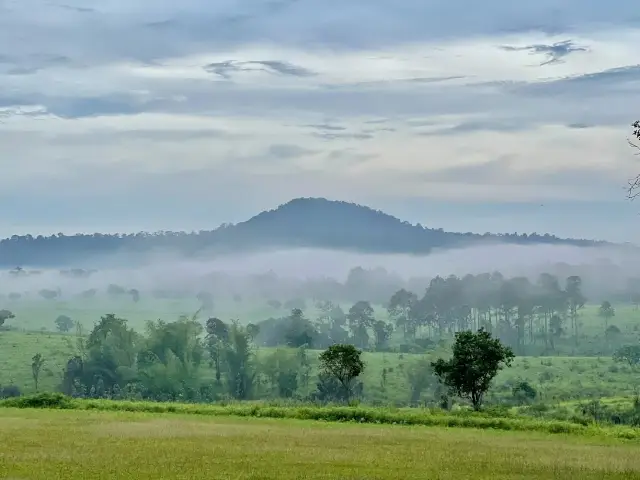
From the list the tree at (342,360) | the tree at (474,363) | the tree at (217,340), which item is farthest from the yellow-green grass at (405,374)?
the tree at (474,363)

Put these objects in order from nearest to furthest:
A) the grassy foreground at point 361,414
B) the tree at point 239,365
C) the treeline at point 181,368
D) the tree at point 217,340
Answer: the grassy foreground at point 361,414, the treeline at point 181,368, the tree at point 239,365, the tree at point 217,340

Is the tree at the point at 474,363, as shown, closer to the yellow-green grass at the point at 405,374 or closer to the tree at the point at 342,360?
the tree at the point at 342,360

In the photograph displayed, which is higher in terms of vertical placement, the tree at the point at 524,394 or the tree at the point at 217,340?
the tree at the point at 217,340

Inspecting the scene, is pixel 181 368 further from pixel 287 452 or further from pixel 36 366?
pixel 287 452

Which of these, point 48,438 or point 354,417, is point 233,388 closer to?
point 354,417

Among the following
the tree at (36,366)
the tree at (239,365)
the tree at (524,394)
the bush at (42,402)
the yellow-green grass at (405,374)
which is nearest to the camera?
the bush at (42,402)

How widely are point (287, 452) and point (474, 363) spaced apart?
3058 cm

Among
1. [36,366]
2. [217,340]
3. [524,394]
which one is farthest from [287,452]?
[217,340]

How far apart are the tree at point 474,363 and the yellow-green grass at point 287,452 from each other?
15.1 metres

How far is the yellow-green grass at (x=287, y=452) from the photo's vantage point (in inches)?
1203

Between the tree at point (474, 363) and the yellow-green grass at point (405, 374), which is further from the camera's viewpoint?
the yellow-green grass at point (405, 374)

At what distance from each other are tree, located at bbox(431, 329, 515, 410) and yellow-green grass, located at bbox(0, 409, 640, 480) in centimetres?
1507

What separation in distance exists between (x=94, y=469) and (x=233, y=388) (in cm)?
13851

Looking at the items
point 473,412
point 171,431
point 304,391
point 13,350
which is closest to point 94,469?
point 171,431
